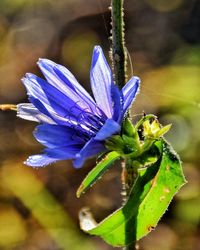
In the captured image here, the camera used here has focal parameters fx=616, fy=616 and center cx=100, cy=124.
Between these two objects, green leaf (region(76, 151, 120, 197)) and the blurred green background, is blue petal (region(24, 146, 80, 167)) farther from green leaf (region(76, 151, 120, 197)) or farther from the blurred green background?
the blurred green background

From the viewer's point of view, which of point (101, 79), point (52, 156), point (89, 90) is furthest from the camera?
point (89, 90)

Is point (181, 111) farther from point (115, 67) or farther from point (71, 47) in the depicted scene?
point (115, 67)

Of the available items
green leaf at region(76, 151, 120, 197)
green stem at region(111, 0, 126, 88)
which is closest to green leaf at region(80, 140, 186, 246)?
green leaf at region(76, 151, 120, 197)

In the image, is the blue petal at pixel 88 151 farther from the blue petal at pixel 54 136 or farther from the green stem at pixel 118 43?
the green stem at pixel 118 43

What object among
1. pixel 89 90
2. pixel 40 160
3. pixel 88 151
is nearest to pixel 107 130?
pixel 88 151

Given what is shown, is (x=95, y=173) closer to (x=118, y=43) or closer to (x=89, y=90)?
(x=118, y=43)

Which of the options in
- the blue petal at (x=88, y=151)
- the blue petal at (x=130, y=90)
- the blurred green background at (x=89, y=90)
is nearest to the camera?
the blue petal at (x=88, y=151)

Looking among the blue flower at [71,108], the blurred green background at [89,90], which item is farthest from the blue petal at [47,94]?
the blurred green background at [89,90]
